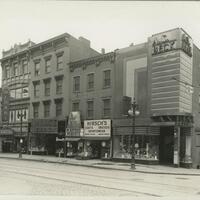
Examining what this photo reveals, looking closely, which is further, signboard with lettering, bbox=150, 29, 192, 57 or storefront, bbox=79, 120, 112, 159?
storefront, bbox=79, 120, 112, 159

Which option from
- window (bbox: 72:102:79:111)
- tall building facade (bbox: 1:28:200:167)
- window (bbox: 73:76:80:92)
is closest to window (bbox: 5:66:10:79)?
tall building facade (bbox: 1:28:200:167)

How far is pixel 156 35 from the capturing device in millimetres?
29609

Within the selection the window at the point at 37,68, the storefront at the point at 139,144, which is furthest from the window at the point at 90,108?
the window at the point at 37,68

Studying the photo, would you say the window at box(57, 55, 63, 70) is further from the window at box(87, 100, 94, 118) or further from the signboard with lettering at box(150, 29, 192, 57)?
the signboard with lettering at box(150, 29, 192, 57)

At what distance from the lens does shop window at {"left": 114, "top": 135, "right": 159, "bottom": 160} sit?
29.4 meters

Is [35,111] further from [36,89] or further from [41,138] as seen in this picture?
[41,138]

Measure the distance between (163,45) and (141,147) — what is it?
8.80 meters

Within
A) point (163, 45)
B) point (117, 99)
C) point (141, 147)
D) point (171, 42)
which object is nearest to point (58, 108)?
point (117, 99)

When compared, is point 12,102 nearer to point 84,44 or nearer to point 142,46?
point 84,44

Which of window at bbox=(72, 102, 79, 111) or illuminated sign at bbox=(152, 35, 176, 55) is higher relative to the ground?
illuminated sign at bbox=(152, 35, 176, 55)

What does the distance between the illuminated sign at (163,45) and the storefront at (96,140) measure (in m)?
7.90

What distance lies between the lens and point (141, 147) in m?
30.4

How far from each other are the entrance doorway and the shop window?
6.18 ft

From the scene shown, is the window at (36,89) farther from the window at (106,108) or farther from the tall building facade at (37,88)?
the window at (106,108)
